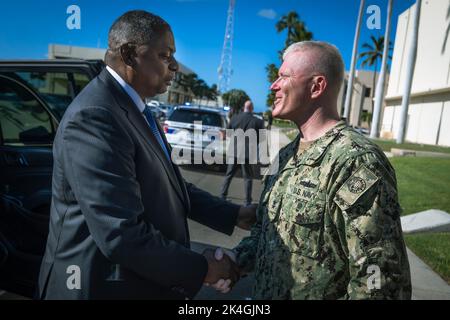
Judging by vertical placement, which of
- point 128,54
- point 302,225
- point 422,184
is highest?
point 128,54

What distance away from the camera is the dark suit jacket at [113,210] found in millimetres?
1498

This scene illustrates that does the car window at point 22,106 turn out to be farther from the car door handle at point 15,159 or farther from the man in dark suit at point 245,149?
the man in dark suit at point 245,149

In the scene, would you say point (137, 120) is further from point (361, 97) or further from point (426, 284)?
point (361, 97)

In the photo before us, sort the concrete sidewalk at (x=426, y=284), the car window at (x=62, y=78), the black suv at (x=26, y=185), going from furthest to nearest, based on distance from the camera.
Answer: the concrete sidewalk at (x=426, y=284)
the car window at (x=62, y=78)
the black suv at (x=26, y=185)

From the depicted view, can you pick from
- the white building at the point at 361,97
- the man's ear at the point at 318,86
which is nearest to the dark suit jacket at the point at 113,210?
the man's ear at the point at 318,86

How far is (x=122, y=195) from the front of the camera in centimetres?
151

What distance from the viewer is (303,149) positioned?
1.97 meters

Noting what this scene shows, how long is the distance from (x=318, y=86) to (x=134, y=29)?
0.91 meters

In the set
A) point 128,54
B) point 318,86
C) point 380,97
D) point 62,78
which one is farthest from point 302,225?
point 380,97

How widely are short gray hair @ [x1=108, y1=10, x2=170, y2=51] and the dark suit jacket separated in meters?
0.17

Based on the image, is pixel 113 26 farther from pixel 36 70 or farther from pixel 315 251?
pixel 36 70

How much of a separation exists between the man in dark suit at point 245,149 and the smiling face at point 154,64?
5966 millimetres

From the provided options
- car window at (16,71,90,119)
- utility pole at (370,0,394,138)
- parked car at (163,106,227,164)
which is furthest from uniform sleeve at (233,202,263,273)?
utility pole at (370,0,394,138)

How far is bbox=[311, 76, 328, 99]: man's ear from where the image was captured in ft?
6.14
